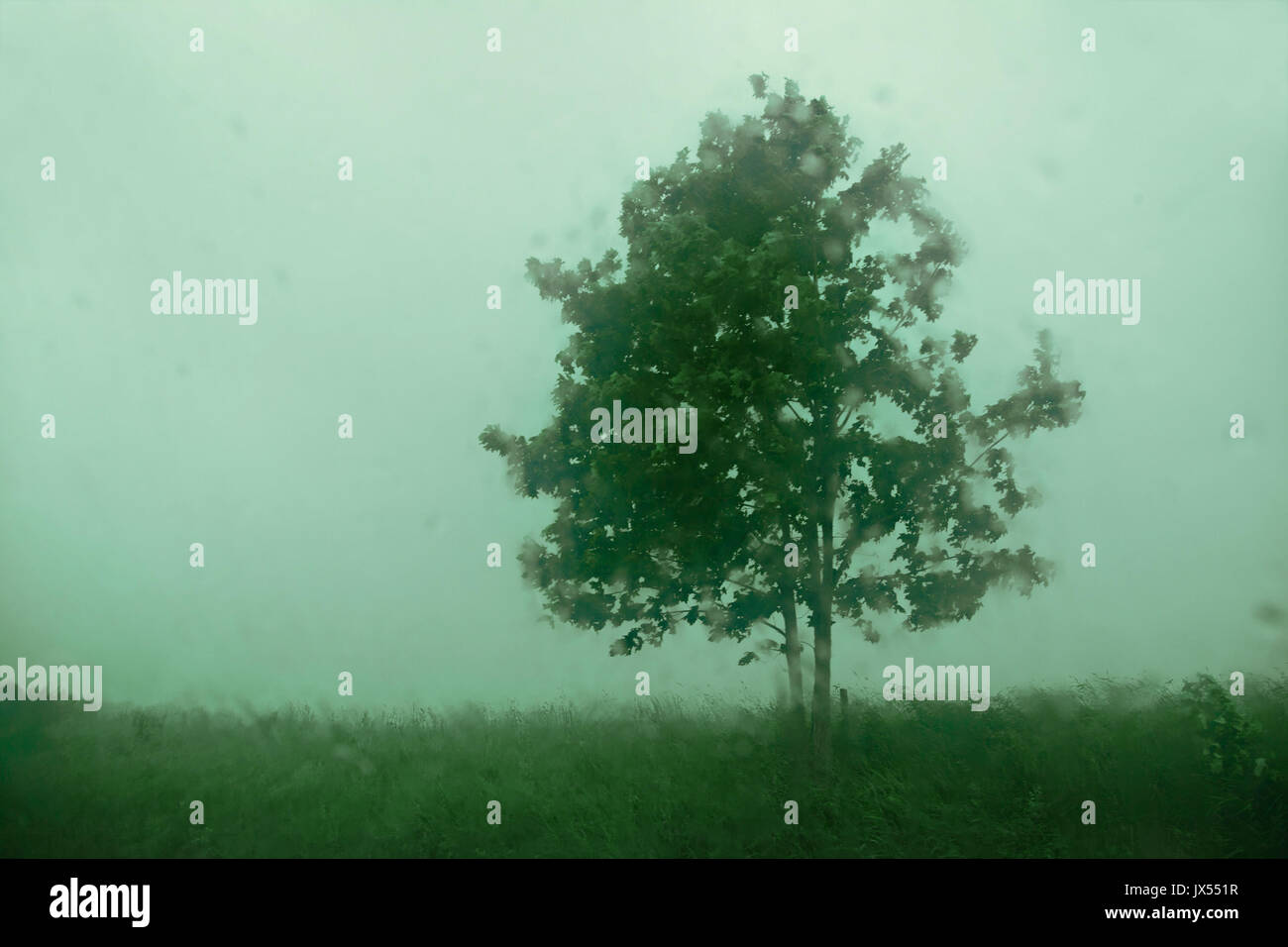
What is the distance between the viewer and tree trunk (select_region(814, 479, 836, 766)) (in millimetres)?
9680

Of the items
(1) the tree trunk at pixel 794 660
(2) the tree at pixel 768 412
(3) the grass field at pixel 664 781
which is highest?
(2) the tree at pixel 768 412

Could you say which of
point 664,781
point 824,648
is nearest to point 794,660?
point 824,648

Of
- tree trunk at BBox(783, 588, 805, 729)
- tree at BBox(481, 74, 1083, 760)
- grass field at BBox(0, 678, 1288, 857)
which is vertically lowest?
grass field at BBox(0, 678, 1288, 857)

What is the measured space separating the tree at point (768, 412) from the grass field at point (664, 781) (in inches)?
40.3

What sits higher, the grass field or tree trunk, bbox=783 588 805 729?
tree trunk, bbox=783 588 805 729

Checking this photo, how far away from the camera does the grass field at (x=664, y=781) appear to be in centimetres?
921

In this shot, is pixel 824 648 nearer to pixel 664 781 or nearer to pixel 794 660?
pixel 794 660

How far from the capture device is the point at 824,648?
9.83m

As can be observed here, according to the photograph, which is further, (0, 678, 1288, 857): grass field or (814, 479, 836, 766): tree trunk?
(814, 479, 836, 766): tree trunk

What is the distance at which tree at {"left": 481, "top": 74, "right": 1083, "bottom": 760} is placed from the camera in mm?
9438

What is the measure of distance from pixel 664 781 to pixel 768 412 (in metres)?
4.62

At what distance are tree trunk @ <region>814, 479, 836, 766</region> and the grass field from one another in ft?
1.00
